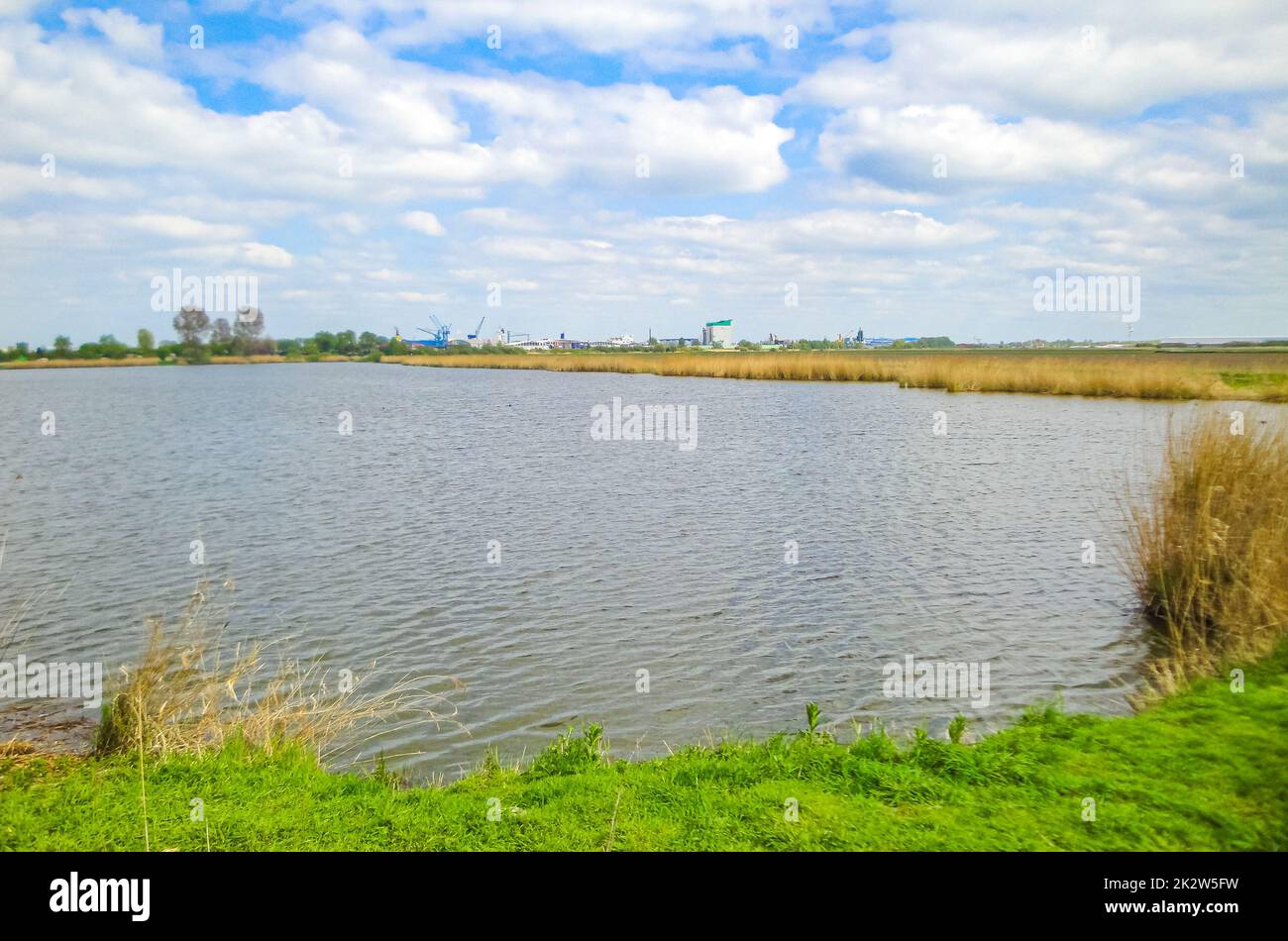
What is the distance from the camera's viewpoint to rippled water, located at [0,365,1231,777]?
9.22 m

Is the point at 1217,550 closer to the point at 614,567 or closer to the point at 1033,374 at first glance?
the point at 614,567

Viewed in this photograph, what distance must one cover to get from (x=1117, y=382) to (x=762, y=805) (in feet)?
159

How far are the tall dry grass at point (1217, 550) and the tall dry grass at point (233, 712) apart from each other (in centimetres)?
737

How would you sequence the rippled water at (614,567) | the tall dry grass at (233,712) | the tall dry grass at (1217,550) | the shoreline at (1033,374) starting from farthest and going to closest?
the shoreline at (1033,374) < the rippled water at (614,567) < the tall dry grass at (1217,550) < the tall dry grass at (233,712)

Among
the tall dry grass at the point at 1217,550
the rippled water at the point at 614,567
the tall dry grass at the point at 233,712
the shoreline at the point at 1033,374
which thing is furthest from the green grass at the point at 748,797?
the shoreline at the point at 1033,374

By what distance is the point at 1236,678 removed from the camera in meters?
7.59

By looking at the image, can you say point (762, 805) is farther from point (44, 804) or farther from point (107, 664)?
point (107, 664)

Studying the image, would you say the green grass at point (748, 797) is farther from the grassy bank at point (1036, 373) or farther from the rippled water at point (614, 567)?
the grassy bank at point (1036, 373)

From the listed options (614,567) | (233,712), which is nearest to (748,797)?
(233,712)

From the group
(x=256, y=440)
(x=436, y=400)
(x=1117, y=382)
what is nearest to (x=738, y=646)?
(x=256, y=440)

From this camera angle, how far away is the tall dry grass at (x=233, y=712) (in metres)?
6.72

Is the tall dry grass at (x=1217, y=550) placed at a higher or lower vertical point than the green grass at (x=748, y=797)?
higher

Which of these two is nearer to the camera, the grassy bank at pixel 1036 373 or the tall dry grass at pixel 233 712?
the tall dry grass at pixel 233 712
